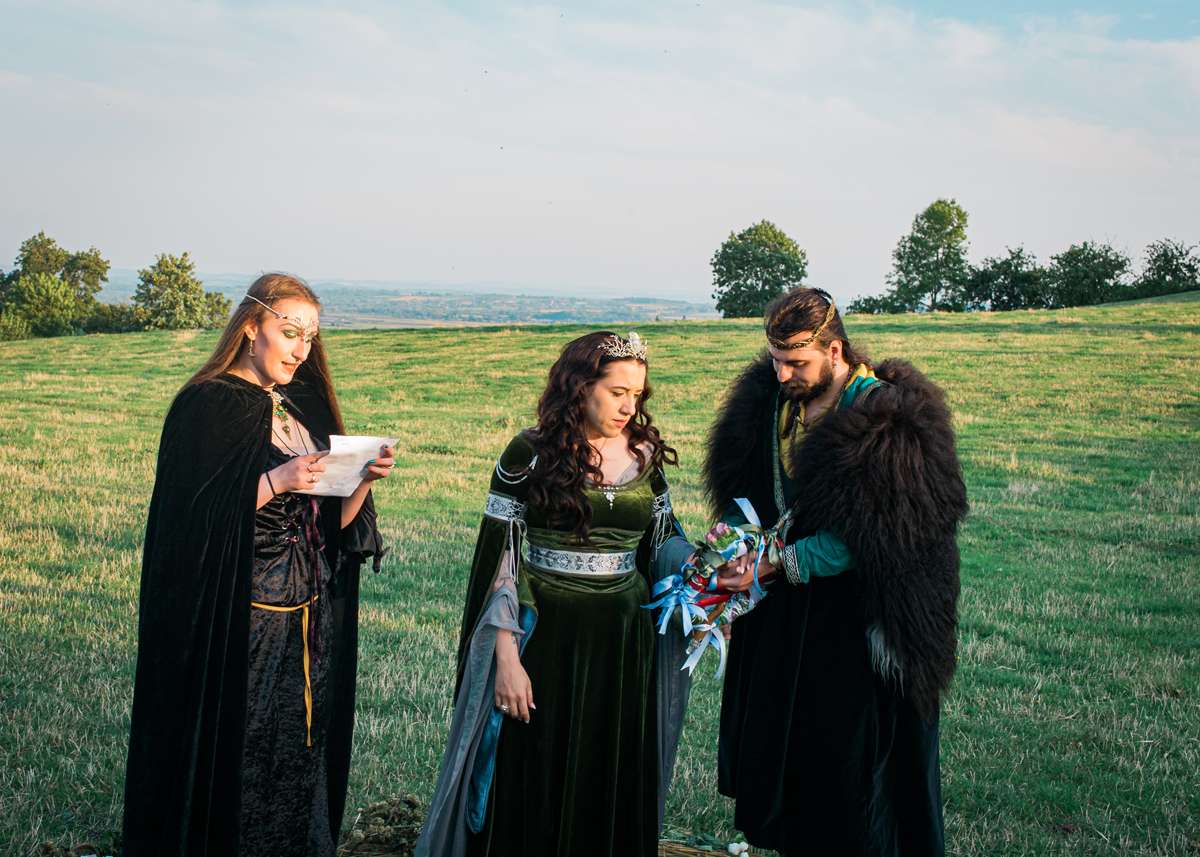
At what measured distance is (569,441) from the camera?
398 cm

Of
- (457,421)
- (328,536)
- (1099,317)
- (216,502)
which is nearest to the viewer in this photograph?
(216,502)

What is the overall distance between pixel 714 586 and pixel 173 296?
7654cm

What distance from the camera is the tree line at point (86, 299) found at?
64.9 m

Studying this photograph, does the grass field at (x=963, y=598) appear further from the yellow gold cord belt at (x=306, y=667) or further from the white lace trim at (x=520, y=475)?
the white lace trim at (x=520, y=475)

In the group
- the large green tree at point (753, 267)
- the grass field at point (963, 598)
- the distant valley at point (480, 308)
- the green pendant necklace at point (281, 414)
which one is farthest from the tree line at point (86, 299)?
the green pendant necklace at point (281, 414)

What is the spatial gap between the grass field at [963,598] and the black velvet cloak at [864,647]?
1.44 metres

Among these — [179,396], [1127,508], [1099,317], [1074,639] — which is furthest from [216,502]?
[1099,317]

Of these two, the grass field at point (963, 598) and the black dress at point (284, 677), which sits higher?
the black dress at point (284, 677)

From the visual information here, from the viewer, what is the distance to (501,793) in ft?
13.3

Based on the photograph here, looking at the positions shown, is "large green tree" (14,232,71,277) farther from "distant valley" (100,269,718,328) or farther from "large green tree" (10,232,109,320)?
"distant valley" (100,269,718,328)

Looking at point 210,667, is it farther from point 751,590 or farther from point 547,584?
point 751,590

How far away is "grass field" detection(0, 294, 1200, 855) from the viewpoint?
5.68 m

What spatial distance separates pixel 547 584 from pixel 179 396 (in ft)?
5.18

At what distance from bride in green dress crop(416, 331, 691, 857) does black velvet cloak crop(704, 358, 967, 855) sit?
587mm
